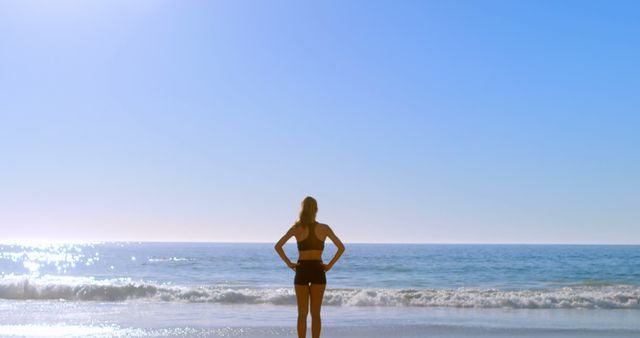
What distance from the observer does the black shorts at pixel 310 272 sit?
753 cm

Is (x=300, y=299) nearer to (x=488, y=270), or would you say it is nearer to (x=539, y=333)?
(x=539, y=333)

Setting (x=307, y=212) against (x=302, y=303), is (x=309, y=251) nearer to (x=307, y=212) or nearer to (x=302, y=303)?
(x=307, y=212)

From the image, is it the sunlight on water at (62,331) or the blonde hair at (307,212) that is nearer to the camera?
the blonde hair at (307,212)

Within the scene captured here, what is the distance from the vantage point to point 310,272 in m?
7.55

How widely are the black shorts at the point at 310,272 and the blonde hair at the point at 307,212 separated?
424mm

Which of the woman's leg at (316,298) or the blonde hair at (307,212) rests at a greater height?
the blonde hair at (307,212)

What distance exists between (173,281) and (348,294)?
571 inches

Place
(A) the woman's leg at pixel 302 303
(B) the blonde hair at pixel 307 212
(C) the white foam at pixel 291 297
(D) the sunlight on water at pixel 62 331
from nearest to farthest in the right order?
(B) the blonde hair at pixel 307 212 < (A) the woman's leg at pixel 302 303 < (D) the sunlight on water at pixel 62 331 < (C) the white foam at pixel 291 297

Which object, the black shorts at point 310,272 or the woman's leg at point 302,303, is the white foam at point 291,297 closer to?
the woman's leg at point 302,303

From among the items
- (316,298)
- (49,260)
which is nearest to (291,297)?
(316,298)

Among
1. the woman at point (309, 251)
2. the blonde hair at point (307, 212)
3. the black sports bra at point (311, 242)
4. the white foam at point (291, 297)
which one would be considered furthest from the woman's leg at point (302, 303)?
the white foam at point (291, 297)

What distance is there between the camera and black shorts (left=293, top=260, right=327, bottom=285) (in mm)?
7534

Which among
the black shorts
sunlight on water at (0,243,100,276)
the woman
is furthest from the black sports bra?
sunlight on water at (0,243,100,276)

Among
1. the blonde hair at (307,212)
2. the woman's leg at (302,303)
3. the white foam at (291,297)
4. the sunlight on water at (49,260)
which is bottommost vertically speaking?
the sunlight on water at (49,260)
